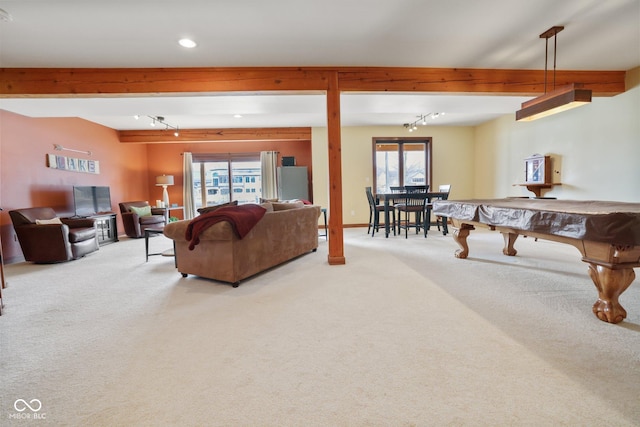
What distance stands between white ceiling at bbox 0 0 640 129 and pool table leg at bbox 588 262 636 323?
219 centimetres

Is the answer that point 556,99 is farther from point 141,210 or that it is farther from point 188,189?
point 188,189

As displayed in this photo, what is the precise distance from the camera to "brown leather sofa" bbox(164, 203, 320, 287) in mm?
2629

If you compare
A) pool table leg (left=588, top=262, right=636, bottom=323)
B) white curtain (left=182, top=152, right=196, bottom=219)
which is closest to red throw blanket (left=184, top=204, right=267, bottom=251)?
pool table leg (left=588, top=262, right=636, bottom=323)

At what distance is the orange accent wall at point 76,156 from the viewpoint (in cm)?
414

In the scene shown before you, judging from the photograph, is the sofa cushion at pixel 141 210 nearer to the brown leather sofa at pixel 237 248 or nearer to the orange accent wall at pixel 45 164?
the orange accent wall at pixel 45 164

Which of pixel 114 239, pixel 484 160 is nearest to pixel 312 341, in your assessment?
pixel 114 239

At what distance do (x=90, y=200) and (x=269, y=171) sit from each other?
3.93 metres

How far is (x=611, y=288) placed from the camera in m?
1.80

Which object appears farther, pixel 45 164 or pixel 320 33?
pixel 45 164

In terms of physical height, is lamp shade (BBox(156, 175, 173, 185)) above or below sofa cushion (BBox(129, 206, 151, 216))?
above

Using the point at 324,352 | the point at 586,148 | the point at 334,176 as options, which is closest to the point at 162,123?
the point at 334,176

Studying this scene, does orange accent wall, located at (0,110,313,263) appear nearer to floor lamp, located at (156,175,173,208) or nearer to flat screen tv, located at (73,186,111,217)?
flat screen tv, located at (73,186,111,217)

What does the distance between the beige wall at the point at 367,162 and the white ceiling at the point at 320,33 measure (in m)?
3.49

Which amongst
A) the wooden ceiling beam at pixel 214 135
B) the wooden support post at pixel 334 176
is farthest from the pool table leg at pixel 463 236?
the wooden ceiling beam at pixel 214 135
